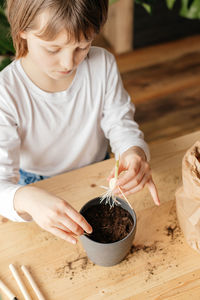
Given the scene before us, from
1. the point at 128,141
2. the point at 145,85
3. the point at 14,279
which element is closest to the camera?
the point at 14,279

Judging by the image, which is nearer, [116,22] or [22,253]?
[22,253]

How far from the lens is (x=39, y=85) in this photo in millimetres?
1036

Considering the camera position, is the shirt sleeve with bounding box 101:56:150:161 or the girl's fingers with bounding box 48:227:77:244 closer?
the girl's fingers with bounding box 48:227:77:244

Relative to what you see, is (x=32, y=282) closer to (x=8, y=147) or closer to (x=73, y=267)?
(x=73, y=267)

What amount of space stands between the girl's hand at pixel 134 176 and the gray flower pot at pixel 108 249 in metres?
0.09

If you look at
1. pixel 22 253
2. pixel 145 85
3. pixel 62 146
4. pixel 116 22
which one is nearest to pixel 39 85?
pixel 62 146

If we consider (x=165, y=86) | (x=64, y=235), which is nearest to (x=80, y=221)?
(x=64, y=235)

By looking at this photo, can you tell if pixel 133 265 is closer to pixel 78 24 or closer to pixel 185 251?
pixel 185 251

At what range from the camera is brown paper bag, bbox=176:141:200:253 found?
0.74m

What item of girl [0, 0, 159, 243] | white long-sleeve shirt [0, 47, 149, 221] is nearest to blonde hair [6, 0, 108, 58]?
girl [0, 0, 159, 243]

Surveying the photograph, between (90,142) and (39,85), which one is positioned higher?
(39,85)

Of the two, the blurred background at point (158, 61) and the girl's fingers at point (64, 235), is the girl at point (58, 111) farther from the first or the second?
the blurred background at point (158, 61)

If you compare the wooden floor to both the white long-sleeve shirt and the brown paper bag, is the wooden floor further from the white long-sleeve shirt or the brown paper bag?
the brown paper bag

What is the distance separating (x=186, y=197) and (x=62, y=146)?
0.54m
